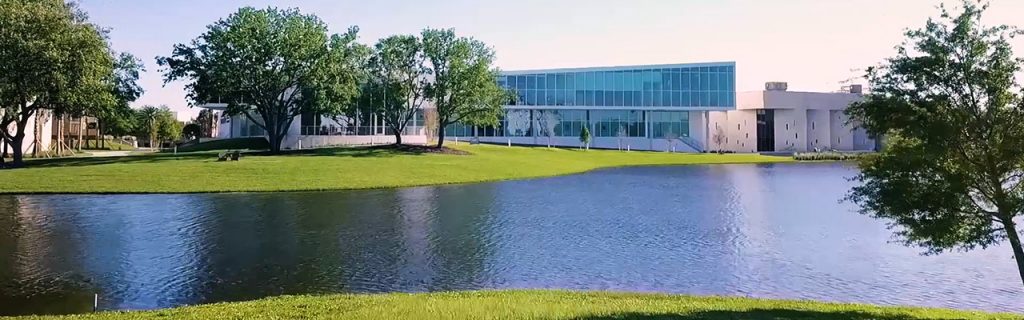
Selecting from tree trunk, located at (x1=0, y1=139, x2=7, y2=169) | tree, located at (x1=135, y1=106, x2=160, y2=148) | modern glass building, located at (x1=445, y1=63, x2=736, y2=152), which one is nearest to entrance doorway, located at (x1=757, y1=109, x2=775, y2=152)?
modern glass building, located at (x1=445, y1=63, x2=736, y2=152)

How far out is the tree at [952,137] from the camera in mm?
9680

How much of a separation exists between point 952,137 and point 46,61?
43461 mm

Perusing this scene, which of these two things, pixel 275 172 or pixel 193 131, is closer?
pixel 275 172

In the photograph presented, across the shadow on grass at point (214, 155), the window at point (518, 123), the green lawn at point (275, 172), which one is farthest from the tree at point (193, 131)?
the green lawn at point (275, 172)

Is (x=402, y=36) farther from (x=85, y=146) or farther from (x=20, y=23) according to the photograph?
(x=85, y=146)

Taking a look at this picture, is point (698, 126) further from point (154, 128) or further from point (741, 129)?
point (154, 128)

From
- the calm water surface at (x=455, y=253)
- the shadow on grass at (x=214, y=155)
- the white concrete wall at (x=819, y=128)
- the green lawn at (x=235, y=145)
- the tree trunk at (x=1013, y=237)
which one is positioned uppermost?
the white concrete wall at (x=819, y=128)

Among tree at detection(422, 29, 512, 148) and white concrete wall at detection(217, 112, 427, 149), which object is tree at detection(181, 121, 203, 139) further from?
tree at detection(422, 29, 512, 148)

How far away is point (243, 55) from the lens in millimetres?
51125

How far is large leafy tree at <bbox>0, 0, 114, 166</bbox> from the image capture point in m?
39.5

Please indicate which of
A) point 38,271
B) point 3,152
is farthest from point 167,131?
point 38,271

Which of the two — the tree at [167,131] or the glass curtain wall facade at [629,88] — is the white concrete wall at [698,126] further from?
the tree at [167,131]

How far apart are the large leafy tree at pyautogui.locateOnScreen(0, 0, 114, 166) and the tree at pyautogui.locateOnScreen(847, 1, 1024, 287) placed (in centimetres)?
4182

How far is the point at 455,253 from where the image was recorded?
16250mm
